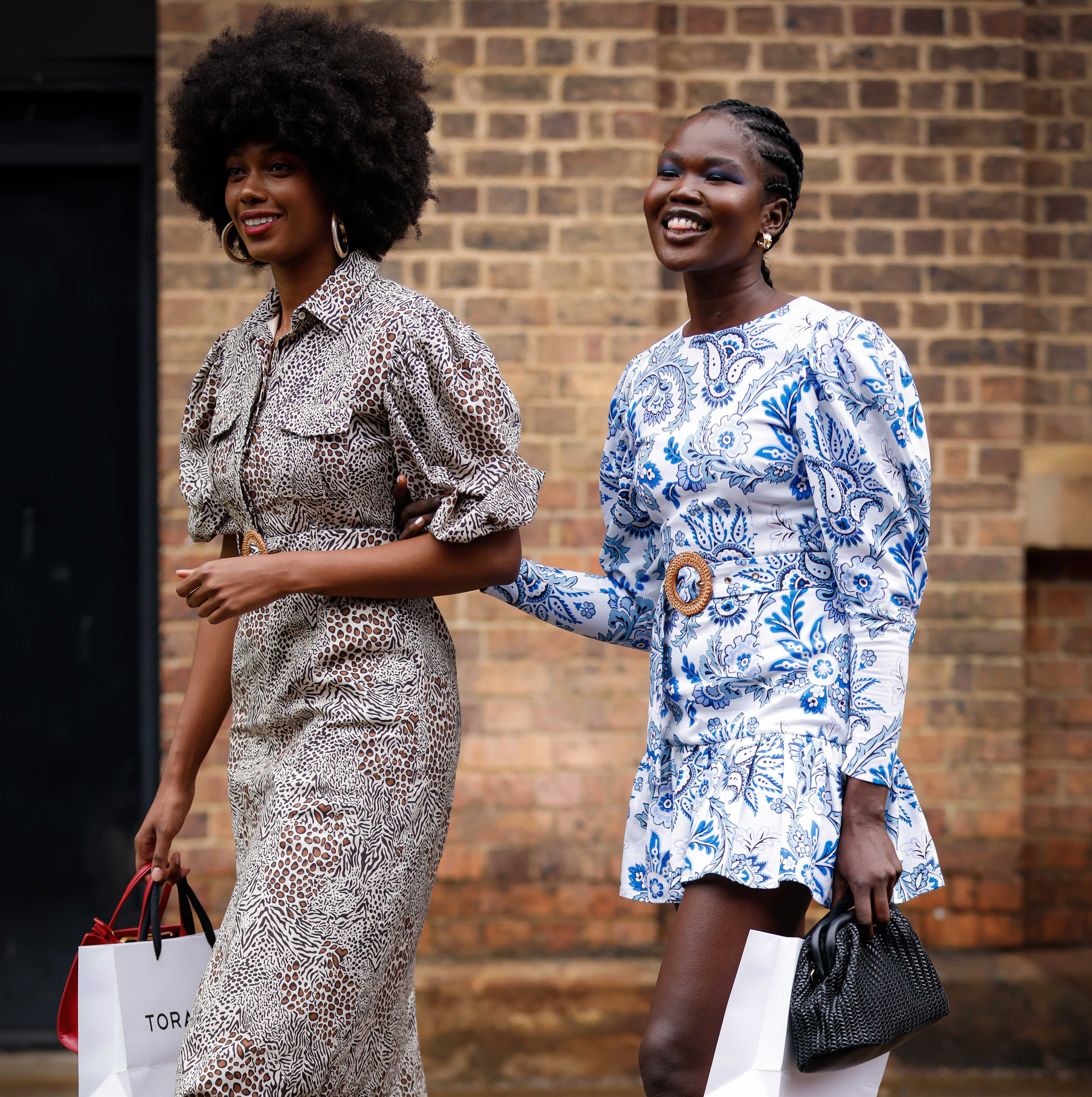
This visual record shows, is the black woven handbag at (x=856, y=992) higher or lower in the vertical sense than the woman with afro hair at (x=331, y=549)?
lower

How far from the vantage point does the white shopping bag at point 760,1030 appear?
2.15 meters

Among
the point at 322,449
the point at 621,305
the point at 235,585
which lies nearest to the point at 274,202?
the point at 322,449

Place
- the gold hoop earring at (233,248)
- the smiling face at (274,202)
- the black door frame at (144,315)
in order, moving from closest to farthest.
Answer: the smiling face at (274,202) → the gold hoop earring at (233,248) → the black door frame at (144,315)

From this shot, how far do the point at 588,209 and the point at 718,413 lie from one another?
2.22 m

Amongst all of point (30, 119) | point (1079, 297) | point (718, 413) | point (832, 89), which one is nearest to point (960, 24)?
point (832, 89)

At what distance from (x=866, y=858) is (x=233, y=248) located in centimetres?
158

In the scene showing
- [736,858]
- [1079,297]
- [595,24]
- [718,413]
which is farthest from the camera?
[1079,297]

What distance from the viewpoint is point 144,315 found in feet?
16.1

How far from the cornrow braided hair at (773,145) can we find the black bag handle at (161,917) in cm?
158

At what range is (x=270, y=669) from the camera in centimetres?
248

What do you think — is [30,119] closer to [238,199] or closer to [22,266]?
[22,266]

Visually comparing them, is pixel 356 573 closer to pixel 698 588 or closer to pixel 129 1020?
pixel 698 588

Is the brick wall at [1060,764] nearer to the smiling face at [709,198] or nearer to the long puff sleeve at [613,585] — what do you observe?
the long puff sleeve at [613,585]

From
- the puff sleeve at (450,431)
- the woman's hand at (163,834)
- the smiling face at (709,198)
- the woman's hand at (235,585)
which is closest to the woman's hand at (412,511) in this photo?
the puff sleeve at (450,431)
